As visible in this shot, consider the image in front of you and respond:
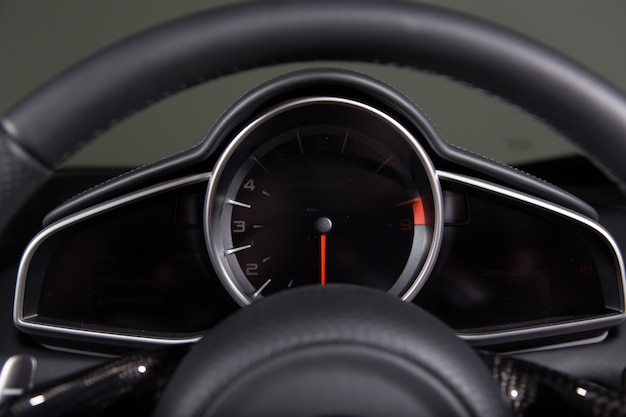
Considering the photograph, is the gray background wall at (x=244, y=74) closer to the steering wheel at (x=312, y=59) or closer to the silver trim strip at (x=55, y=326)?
the silver trim strip at (x=55, y=326)

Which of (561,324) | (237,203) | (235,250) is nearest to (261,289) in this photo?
(235,250)

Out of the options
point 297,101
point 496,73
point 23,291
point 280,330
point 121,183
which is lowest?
point 23,291

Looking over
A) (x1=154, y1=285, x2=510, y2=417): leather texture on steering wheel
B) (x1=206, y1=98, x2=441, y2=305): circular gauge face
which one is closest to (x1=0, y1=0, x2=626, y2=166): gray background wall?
(x1=206, y1=98, x2=441, y2=305): circular gauge face

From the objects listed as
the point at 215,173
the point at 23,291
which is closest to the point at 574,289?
the point at 215,173

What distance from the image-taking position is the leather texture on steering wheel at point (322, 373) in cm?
60

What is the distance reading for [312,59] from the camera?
562mm

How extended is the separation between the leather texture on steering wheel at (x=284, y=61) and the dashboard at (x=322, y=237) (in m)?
1.10

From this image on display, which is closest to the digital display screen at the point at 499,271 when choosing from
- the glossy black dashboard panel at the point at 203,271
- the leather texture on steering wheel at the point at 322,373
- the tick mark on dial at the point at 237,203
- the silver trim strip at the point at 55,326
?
the glossy black dashboard panel at the point at 203,271

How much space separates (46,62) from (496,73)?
7.13ft

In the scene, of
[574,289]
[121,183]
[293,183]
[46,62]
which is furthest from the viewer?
[46,62]

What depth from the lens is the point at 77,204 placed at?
1.63 metres

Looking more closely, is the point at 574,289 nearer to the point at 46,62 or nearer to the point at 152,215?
the point at 152,215

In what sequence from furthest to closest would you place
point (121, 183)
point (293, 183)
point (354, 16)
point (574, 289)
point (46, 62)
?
point (46, 62)
point (293, 183)
point (574, 289)
point (121, 183)
point (354, 16)

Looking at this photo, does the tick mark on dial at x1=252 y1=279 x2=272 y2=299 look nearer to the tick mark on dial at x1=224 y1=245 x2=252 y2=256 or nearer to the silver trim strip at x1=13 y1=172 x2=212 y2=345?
the tick mark on dial at x1=224 y1=245 x2=252 y2=256
